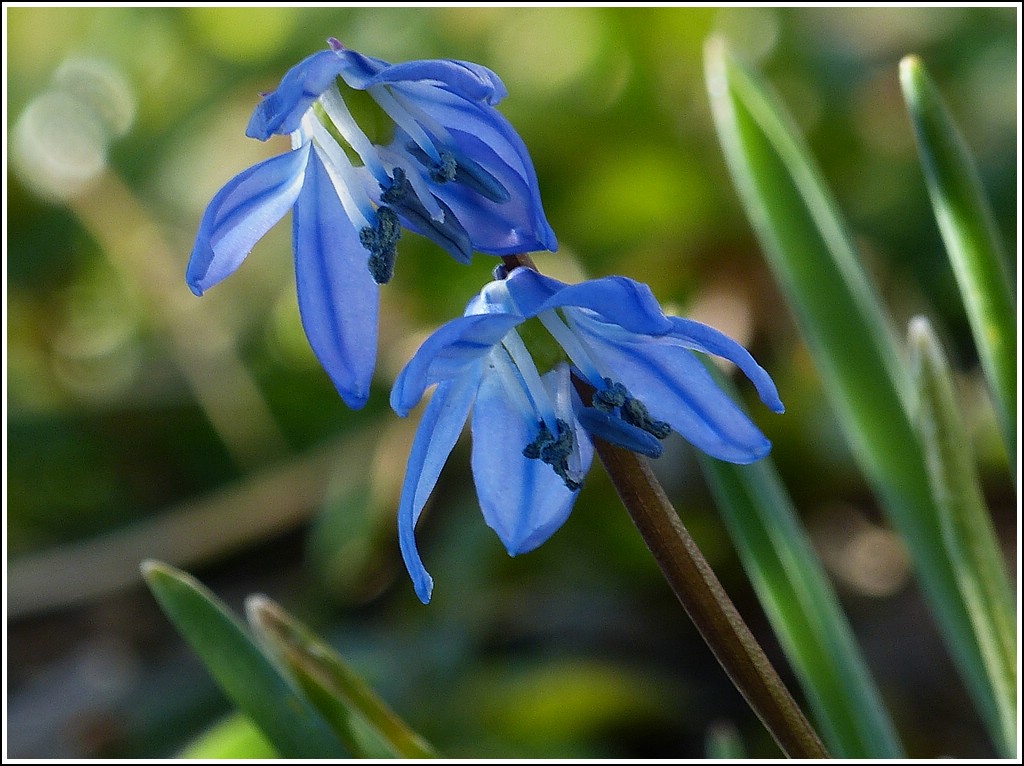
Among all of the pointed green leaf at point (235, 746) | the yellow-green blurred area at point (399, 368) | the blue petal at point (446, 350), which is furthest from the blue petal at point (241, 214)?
the yellow-green blurred area at point (399, 368)

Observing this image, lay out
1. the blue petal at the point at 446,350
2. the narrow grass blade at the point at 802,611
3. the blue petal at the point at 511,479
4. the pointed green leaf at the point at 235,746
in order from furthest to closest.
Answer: the pointed green leaf at the point at 235,746 → the narrow grass blade at the point at 802,611 → the blue petal at the point at 511,479 → the blue petal at the point at 446,350

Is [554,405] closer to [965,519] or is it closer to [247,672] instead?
[247,672]

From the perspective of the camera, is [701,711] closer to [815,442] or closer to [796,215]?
[815,442]

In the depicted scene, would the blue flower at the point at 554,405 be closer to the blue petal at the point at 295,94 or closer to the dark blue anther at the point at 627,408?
the dark blue anther at the point at 627,408

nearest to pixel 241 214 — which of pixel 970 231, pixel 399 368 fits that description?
pixel 970 231

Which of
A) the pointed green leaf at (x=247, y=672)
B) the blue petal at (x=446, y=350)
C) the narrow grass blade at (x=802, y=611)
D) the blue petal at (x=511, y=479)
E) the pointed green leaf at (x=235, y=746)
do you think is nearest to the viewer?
the blue petal at (x=446, y=350)

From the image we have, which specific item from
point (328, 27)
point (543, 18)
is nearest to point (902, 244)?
point (543, 18)
